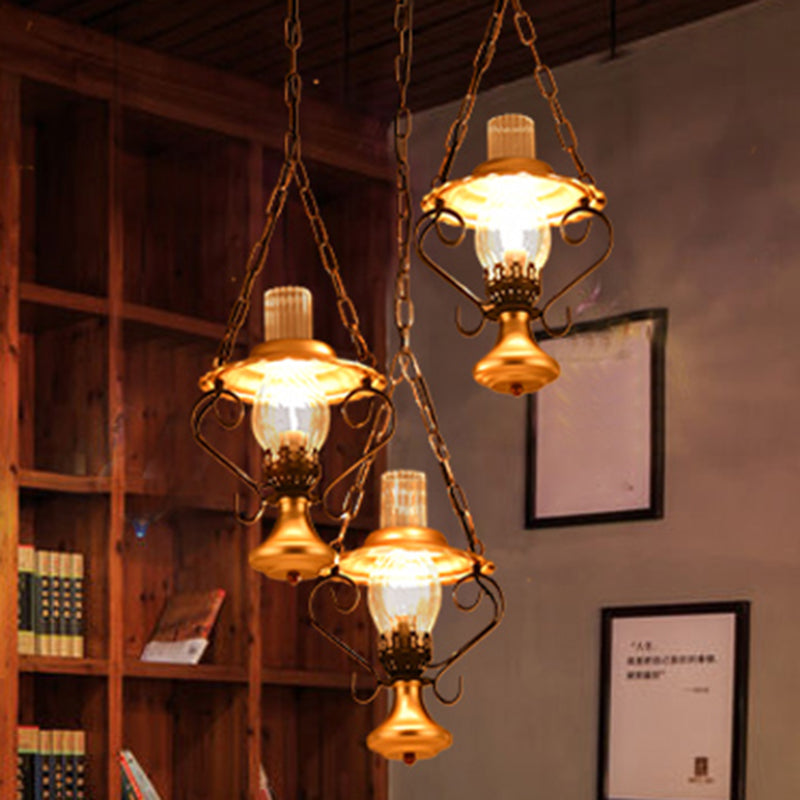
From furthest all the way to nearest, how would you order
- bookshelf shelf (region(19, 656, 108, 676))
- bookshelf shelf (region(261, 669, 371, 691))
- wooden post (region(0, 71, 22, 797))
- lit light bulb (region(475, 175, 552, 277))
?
bookshelf shelf (region(261, 669, 371, 691)) < bookshelf shelf (region(19, 656, 108, 676)) < wooden post (region(0, 71, 22, 797)) < lit light bulb (region(475, 175, 552, 277))

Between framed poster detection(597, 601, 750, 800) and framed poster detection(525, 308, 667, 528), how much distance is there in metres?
0.29

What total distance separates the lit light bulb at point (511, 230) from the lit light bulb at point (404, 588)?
42 centimetres

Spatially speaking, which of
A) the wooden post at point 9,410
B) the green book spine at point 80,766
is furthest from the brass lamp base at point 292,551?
the green book spine at point 80,766

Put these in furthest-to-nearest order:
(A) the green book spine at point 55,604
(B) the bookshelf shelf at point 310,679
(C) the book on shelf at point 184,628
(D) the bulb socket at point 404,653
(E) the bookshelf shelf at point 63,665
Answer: (B) the bookshelf shelf at point 310,679 → (C) the book on shelf at point 184,628 → (A) the green book spine at point 55,604 → (E) the bookshelf shelf at point 63,665 → (D) the bulb socket at point 404,653

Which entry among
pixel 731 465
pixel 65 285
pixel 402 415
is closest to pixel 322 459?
pixel 402 415

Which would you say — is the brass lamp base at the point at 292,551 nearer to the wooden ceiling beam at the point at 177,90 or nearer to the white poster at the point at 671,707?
the white poster at the point at 671,707

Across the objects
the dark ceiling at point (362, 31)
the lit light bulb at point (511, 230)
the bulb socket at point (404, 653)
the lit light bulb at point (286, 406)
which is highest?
the dark ceiling at point (362, 31)

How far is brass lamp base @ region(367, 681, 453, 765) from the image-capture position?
238cm

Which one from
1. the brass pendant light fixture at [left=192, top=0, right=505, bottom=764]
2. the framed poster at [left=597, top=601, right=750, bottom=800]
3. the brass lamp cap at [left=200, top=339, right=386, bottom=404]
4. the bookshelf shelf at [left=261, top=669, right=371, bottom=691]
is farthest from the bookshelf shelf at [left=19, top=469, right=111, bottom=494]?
the brass lamp cap at [left=200, top=339, right=386, bottom=404]

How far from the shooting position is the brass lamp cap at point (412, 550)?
2.36 m

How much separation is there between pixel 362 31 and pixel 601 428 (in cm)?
117

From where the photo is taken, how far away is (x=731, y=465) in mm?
4027

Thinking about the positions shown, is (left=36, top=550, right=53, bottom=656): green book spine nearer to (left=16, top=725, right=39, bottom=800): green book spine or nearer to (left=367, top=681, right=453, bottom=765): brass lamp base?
(left=16, top=725, right=39, bottom=800): green book spine

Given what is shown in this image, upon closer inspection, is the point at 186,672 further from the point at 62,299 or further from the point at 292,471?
the point at 292,471
